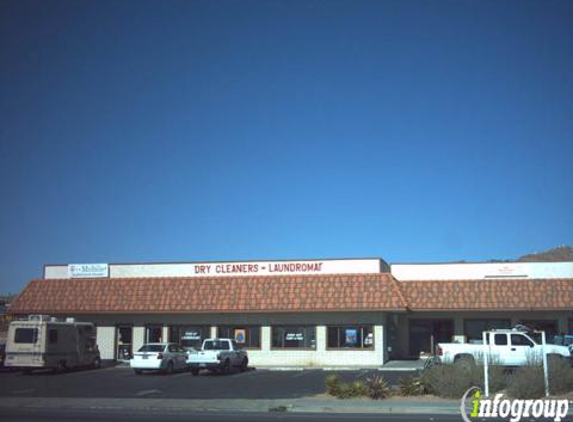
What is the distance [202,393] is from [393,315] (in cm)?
1948

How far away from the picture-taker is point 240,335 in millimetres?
38906

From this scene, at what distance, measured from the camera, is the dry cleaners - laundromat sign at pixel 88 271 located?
1676 inches

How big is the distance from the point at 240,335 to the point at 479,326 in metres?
13.4

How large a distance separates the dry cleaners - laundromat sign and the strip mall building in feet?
0.25

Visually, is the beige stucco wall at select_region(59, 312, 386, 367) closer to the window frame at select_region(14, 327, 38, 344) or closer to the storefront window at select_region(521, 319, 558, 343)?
the storefront window at select_region(521, 319, 558, 343)

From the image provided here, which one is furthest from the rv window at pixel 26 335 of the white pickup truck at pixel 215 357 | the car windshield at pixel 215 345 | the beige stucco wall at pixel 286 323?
the beige stucco wall at pixel 286 323

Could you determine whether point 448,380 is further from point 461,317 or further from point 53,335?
point 53,335

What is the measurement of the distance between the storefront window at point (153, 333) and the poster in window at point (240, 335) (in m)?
4.64

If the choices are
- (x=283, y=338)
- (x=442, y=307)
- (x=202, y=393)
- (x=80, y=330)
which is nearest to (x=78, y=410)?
(x=202, y=393)

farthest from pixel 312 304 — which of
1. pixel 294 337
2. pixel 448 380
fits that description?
pixel 448 380

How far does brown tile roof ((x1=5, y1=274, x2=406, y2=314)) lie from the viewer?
3725 cm

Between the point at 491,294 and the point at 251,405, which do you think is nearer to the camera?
the point at 251,405

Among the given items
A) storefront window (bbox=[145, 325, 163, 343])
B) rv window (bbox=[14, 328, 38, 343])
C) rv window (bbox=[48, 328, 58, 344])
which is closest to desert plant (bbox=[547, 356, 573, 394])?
rv window (bbox=[48, 328, 58, 344])

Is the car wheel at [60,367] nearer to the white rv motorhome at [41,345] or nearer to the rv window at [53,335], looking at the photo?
the white rv motorhome at [41,345]
